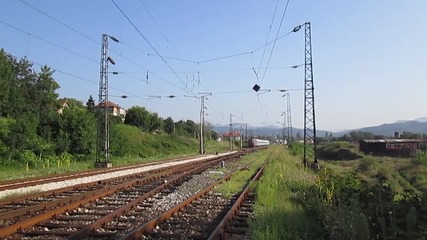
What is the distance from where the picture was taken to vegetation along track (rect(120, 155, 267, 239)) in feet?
30.0

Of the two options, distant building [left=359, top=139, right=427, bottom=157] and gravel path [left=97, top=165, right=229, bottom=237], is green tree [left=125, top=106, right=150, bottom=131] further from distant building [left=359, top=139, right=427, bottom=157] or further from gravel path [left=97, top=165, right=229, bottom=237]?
gravel path [left=97, top=165, right=229, bottom=237]

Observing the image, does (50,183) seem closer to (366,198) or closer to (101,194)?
(101,194)

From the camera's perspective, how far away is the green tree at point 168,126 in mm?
119125

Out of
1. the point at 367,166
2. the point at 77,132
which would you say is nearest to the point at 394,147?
the point at 367,166

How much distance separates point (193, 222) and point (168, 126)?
11029 cm

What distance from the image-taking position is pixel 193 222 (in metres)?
10.9

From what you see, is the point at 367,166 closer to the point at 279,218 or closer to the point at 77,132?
the point at 77,132

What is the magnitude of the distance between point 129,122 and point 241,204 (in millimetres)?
89375

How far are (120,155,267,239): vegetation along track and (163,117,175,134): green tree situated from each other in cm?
10415

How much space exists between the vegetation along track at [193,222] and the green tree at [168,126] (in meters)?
104

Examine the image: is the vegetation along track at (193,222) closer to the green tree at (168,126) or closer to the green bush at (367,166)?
the green bush at (367,166)

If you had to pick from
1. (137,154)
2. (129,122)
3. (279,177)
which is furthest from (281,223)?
(129,122)

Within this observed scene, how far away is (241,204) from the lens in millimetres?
14227

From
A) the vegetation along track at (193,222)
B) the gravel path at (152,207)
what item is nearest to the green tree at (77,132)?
the gravel path at (152,207)
